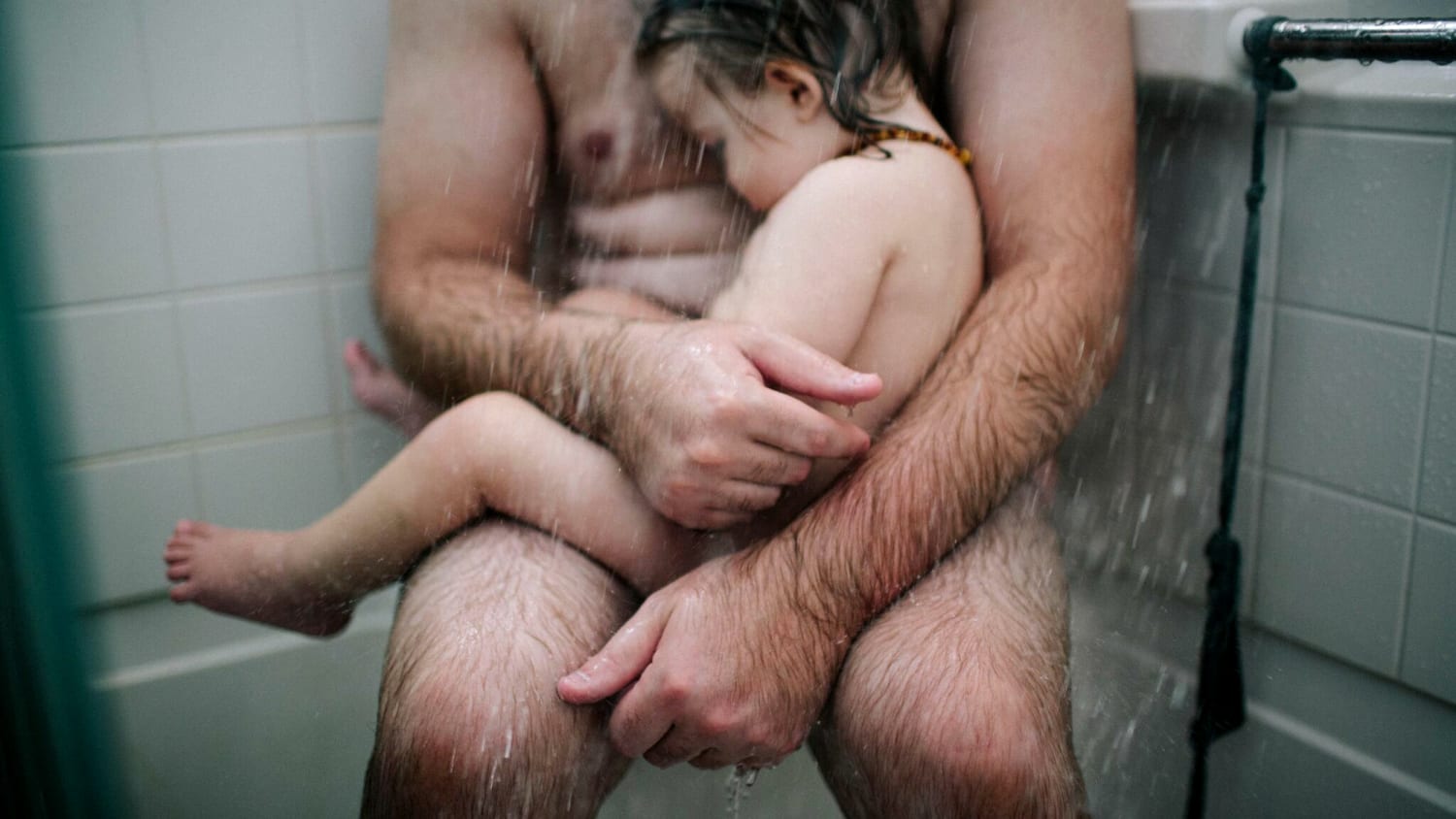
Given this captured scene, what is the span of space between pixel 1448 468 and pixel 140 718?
131 cm

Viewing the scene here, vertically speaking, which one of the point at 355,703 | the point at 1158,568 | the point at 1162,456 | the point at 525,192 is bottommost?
the point at 355,703

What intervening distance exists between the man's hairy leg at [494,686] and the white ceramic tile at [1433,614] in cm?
65

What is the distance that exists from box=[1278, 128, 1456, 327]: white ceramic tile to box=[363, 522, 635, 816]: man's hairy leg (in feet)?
2.10

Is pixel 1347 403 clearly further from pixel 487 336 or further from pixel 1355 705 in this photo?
pixel 487 336

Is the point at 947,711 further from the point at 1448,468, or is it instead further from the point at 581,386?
the point at 1448,468

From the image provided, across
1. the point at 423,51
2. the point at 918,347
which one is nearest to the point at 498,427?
the point at 918,347

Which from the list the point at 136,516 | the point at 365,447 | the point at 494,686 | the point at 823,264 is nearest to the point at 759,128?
the point at 823,264

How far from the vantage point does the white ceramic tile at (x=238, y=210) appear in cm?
112

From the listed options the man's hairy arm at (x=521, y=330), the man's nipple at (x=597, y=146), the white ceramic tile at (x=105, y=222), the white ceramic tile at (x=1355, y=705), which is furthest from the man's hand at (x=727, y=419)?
the white ceramic tile at (x=105, y=222)

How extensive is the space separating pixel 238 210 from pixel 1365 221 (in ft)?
3.54

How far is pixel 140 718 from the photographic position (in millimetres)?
1208

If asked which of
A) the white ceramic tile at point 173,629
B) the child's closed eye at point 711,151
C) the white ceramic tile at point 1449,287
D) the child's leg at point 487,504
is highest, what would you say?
the child's closed eye at point 711,151

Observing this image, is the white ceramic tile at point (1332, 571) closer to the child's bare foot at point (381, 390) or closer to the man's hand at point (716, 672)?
the man's hand at point (716, 672)

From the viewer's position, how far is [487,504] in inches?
32.7
